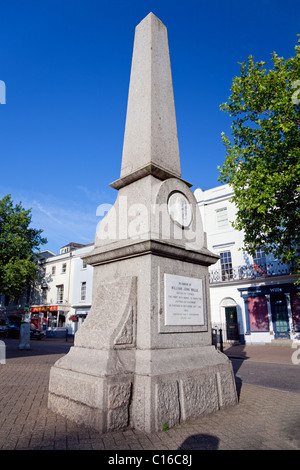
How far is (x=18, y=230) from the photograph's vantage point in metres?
34.7

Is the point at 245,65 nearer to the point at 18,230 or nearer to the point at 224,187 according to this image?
the point at 224,187

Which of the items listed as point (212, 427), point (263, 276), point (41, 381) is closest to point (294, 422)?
point (212, 427)

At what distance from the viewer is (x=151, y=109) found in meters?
5.46

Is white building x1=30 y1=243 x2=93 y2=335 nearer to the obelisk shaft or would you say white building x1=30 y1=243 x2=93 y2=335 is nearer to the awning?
the awning

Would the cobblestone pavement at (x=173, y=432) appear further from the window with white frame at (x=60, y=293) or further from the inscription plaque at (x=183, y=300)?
the window with white frame at (x=60, y=293)

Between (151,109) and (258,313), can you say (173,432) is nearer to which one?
(151,109)

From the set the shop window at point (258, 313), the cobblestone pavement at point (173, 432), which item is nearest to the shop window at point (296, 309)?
the shop window at point (258, 313)

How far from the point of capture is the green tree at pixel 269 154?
11778 millimetres

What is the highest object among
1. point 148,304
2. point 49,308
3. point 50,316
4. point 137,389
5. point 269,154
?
point 269,154

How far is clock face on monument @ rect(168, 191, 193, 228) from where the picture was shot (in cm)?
498

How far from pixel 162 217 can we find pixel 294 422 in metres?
3.29

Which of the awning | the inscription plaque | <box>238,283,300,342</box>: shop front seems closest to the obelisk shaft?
the inscription plaque

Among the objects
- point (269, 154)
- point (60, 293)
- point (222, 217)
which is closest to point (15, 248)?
point (60, 293)

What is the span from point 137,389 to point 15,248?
3355 centimetres
